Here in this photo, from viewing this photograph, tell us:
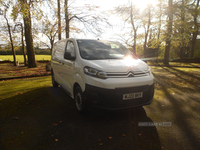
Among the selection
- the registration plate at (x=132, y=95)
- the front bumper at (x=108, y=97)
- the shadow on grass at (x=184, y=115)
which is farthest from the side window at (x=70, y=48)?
the shadow on grass at (x=184, y=115)

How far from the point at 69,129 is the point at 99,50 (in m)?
2.25

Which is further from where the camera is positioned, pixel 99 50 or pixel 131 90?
pixel 99 50

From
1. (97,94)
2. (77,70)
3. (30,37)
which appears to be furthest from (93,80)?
(30,37)

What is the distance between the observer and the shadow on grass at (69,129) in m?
2.57

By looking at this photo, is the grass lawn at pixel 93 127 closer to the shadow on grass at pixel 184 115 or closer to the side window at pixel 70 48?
the shadow on grass at pixel 184 115

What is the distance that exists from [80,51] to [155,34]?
1598 cm

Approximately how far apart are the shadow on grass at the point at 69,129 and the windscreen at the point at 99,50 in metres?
1.51

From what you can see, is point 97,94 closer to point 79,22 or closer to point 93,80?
point 93,80

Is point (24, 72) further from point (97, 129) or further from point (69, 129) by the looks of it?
point (97, 129)

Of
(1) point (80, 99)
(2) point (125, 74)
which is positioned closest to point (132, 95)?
(2) point (125, 74)

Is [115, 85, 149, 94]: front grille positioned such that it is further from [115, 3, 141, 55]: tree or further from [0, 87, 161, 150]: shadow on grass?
[115, 3, 141, 55]: tree

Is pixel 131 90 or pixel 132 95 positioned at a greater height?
pixel 131 90

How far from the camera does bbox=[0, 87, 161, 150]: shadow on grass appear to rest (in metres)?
2.57

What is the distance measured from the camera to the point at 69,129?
9.98 feet
